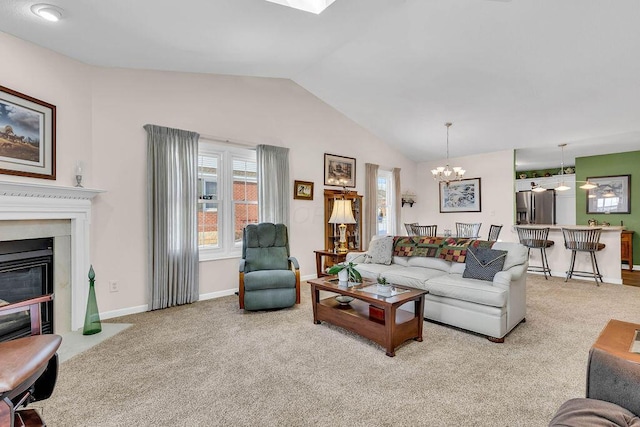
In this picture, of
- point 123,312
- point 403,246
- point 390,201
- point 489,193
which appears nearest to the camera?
point 123,312

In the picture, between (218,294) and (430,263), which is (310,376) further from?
(218,294)

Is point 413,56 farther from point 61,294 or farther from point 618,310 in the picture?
point 61,294

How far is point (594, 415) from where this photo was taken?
1.15 meters

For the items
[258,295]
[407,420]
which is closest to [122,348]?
[258,295]

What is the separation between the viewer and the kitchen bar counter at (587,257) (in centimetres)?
511

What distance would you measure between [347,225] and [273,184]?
1878 millimetres

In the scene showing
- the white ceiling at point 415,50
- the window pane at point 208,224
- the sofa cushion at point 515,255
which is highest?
the white ceiling at point 415,50

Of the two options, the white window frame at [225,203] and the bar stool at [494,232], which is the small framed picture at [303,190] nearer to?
the white window frame at [225,203]

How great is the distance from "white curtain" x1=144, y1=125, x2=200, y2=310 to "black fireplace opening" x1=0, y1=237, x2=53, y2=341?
0.95 meters

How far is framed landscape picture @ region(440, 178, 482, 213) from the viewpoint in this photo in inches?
271

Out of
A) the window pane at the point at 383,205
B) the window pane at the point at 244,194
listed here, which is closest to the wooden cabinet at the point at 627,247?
the window pane at the point at 383,205

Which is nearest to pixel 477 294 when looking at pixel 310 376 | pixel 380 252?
pixel 380 252

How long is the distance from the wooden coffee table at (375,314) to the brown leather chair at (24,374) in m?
2.16

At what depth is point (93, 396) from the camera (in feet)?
6.75
